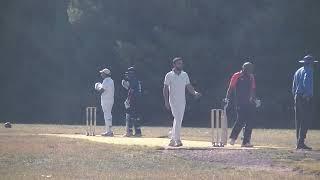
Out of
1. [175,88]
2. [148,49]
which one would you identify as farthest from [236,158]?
[148,49]

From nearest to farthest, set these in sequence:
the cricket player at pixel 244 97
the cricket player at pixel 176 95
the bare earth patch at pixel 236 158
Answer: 1. the bare earth patch at pixel 236 158
2. the cricket player at pixel 176 95
3. the cricket player at pixel 244 97

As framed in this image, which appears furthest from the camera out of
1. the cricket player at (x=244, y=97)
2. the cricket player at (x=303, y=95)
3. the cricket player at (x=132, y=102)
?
the cricket player at (x=132, y=102)

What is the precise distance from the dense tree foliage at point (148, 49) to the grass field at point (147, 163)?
2334 cm

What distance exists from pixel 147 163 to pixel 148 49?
29202 millimetres

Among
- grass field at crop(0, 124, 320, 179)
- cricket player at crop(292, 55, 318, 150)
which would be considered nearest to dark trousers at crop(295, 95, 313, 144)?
cricket player at crop(292, 55, 318, 150)

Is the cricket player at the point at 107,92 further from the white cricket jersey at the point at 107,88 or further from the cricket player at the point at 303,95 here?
the cricket player at the point at 303,95

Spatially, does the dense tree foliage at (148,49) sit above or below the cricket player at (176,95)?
above

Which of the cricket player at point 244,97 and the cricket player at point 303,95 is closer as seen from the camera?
the cricket player at point 303,95

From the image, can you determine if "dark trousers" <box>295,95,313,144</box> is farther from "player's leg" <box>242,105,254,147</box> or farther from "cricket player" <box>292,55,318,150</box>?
"player's leg" <box>242,105,254,147</box>

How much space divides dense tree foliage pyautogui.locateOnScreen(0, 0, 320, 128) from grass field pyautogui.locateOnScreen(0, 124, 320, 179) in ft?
76.6

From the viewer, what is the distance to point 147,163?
16172mm

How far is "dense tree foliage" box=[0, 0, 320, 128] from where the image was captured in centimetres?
4406

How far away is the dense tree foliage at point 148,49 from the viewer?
4406cm

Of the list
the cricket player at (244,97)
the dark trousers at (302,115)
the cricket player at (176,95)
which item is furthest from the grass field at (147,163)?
the cricket player at (244,97)
